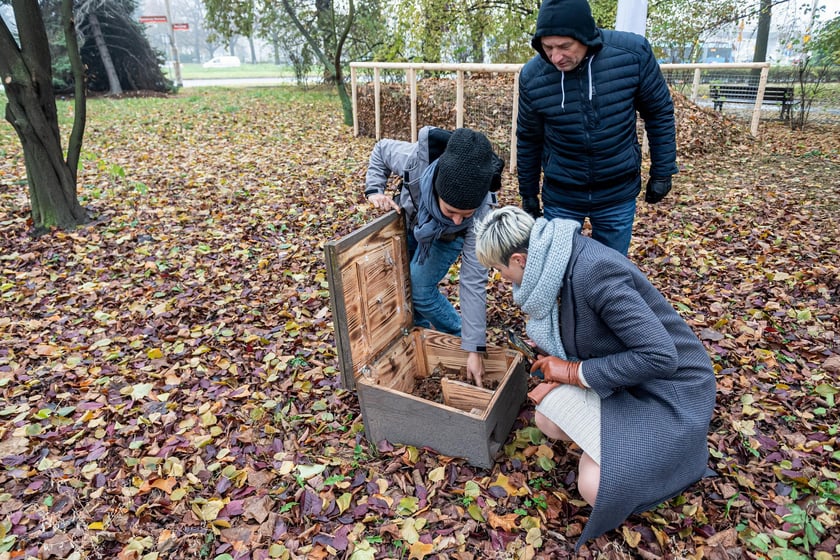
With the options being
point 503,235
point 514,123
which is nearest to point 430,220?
point 503,235

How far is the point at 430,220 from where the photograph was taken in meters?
2.55

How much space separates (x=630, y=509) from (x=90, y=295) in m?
4.25

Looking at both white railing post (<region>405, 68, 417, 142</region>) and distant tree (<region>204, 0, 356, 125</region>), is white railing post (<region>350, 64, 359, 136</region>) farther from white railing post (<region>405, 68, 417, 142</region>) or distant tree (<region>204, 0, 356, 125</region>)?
white railing post (<region>405, 68, 417, 142</region>)

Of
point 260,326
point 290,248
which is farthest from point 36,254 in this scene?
point 260,326

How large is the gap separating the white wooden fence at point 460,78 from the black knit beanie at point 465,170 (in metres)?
5.27

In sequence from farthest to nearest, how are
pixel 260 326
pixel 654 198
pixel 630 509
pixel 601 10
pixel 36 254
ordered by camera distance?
pixel 601 10
pixel 36 254
pixel 260 326
pixel 654 198
pixel 630 509

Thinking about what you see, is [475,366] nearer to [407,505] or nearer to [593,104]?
[407,505]

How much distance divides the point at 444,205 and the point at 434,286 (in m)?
0.82

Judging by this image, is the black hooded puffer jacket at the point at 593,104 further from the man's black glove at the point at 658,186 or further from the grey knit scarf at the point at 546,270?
the grey knit scarf at the point at 546,270

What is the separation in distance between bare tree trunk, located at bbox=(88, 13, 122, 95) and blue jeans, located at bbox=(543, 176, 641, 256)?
20300mm

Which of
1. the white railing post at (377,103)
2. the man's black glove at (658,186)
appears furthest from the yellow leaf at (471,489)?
the white railing post at (377,103)

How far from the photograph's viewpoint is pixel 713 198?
6.45 metres

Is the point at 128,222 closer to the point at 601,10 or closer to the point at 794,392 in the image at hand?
the point at 794,392

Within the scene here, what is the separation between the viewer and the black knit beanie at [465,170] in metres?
2.22
